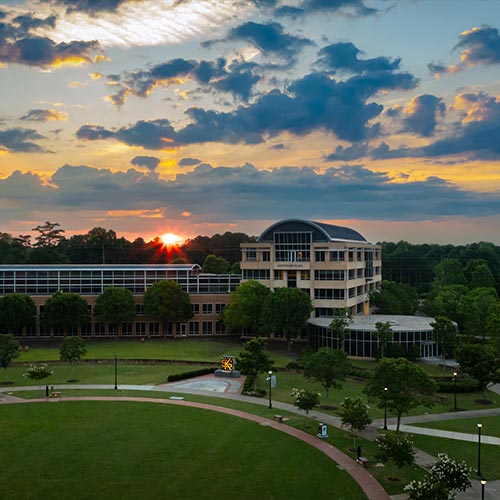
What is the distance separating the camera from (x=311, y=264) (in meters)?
95.2

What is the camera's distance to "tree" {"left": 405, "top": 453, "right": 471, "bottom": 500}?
27734 mm

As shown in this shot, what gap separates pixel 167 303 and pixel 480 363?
5480 centimetres

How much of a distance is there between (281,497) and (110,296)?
6680 cm

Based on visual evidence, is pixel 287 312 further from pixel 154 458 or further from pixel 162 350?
pixel 154 458

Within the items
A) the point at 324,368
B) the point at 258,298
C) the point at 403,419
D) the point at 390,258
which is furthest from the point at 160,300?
the point at 390,258

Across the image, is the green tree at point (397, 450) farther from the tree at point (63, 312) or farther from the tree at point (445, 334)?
the tree at point (63, 312)

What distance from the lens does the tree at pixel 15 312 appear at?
3479 inches

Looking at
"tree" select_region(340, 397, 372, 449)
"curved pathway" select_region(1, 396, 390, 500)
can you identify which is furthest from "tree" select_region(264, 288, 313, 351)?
"tree" select_region(340, 397, 372, 449)

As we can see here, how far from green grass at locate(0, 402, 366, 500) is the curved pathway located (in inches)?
29.3

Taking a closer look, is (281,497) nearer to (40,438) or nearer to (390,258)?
(40,438)

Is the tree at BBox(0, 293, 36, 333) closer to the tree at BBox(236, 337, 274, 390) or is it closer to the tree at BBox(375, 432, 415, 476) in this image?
the tree at BBox(236, 337, 274, 390)

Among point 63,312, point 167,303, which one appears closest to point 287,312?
point 167,303

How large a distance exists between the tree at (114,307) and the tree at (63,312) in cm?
342

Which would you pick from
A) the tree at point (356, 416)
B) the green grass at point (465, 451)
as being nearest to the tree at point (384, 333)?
the green grass at point (465, 451)
